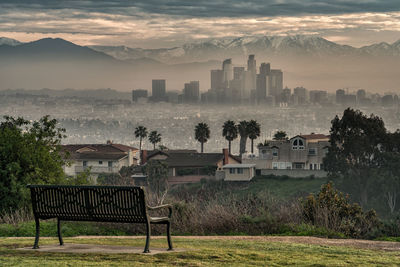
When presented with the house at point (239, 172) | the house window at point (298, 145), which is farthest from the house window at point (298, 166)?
the house at point (239, 172)

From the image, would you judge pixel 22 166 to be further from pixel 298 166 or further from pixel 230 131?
pixel 230 131

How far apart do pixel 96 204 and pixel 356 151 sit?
86.0 metres

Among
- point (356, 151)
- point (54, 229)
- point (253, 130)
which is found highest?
point (54, 229)

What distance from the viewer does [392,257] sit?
1372 centimetres

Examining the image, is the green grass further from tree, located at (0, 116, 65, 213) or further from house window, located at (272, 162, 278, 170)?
house window, located at (272, 162, 278, 170)

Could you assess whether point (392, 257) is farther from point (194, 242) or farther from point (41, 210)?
point (41, 210)

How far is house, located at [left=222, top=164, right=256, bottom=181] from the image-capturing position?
342ft

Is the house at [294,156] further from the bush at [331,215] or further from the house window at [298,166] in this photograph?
the bush at [331,215]

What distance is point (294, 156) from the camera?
11125 cm

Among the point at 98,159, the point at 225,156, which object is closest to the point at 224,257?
the point at 225,156

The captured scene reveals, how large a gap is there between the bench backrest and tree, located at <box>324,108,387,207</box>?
80628 mm

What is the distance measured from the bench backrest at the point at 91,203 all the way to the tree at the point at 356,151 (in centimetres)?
8063

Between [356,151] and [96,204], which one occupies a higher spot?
[96,204]

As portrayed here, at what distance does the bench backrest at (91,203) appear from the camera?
1316cm
